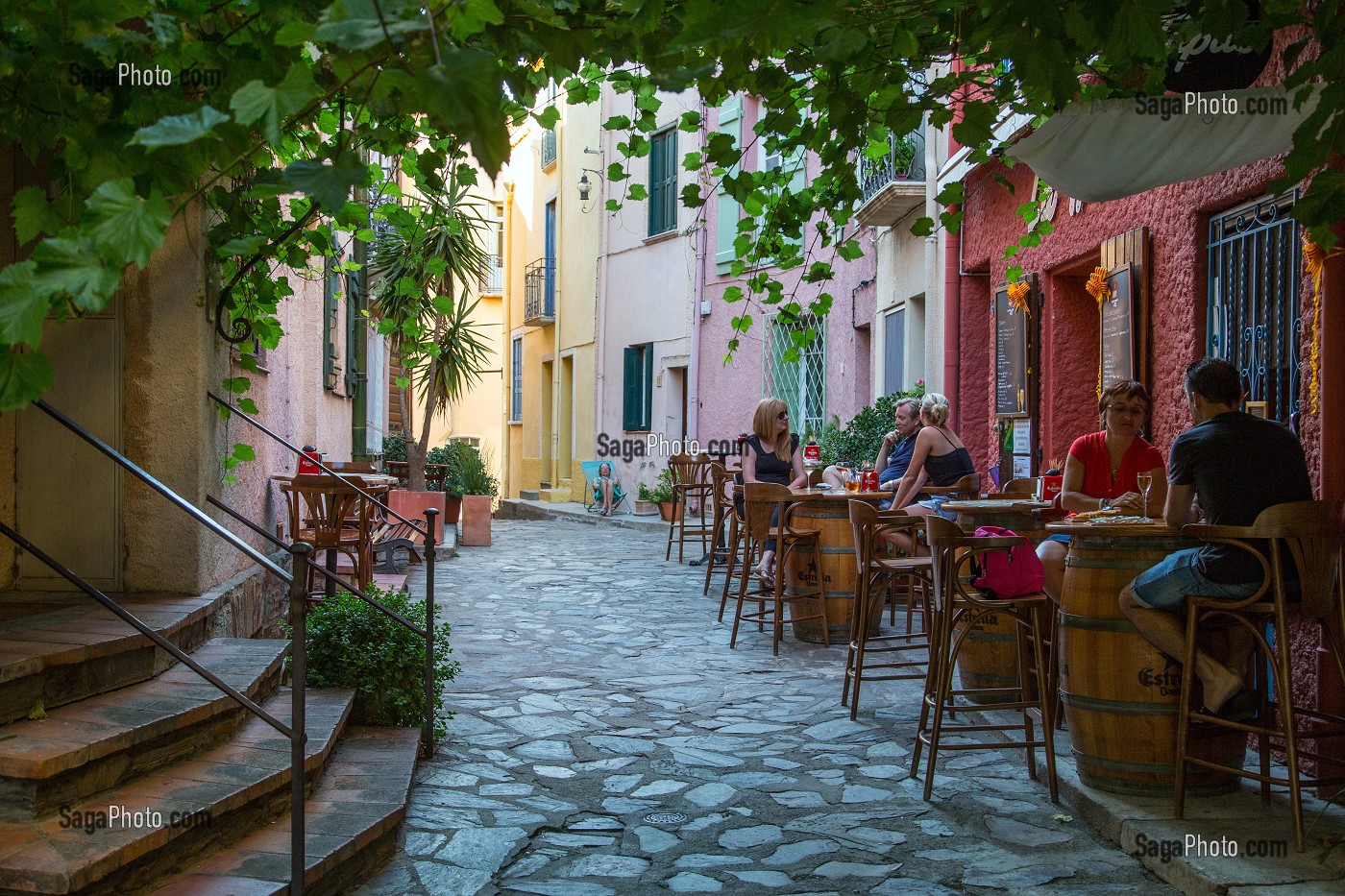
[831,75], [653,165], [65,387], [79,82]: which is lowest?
[65,387]

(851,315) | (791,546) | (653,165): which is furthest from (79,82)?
(653,165)

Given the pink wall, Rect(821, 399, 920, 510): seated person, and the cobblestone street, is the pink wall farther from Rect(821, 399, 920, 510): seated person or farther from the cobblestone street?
the cobblestone street

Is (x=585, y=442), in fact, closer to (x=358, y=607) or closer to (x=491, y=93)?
(x=358, y=607)

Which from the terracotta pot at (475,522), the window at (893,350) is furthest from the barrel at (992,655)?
the terracotta pot at (475,522)

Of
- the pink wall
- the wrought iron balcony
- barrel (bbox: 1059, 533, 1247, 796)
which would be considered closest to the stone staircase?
barrel (bbox: 1059, 533, 1247, 796)

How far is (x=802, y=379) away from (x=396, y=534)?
21.4 feet

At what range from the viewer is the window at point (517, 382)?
88.5 feet

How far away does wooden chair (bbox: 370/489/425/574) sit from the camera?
33.8 ft

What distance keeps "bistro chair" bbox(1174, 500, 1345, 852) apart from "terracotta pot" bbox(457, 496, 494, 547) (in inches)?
464

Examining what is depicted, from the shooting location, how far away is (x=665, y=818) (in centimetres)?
445

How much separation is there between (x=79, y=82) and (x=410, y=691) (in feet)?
9.76

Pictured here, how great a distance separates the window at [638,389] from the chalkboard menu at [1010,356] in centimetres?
1079

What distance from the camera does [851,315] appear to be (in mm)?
14930

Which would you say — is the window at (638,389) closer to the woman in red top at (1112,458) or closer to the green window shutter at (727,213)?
the green window shutter at (727,213)
